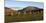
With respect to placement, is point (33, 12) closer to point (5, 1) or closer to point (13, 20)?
point (13, 20)

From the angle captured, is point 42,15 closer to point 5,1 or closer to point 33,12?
→ point 33,12

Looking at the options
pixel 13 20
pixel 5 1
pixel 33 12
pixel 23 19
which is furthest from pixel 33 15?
pixel 5 1

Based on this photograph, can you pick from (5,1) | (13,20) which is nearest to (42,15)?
(13,20)

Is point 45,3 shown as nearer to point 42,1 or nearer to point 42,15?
point 42,1

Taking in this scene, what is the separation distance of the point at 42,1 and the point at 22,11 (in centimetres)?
30

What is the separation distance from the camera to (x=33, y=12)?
1.10 metres

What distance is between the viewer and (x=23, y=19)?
1085 millimetres

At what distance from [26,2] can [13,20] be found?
0.29 m

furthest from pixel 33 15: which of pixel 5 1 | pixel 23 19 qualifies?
pixel 5 1

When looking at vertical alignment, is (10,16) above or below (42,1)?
below

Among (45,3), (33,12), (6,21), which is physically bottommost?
(6,21)

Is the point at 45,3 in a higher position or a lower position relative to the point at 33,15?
higher

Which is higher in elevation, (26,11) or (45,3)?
(45,3)

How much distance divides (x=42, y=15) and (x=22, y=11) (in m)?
0.27
